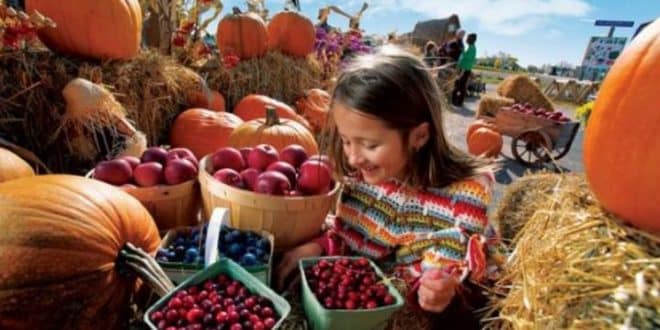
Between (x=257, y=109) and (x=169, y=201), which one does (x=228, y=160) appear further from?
(x=257, y=109)

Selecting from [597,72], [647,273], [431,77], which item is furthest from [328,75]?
[597,72]

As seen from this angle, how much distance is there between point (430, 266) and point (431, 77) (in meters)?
0.61

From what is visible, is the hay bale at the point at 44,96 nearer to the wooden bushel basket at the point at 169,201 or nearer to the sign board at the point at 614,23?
the wooden bushel basket at the point at 169,201

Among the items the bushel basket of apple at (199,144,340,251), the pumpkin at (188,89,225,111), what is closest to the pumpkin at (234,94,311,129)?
the pumpkin at (188,89,225,111)

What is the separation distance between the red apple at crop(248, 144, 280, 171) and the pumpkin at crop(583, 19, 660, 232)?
1036mm

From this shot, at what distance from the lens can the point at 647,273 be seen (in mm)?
657

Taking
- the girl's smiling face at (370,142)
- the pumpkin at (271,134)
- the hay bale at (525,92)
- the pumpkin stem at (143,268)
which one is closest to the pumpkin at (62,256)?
the pumpkin stem at (143,268)

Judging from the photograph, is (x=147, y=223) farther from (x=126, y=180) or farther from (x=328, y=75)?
(x=328, y=75)

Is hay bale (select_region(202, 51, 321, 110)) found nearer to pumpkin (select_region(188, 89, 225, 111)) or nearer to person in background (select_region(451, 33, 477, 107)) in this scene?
pumpkin (select_region(188, 89, 225, 111))

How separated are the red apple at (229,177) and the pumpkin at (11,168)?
709 mm

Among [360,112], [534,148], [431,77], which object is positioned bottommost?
[534,148]

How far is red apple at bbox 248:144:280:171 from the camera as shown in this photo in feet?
5.06

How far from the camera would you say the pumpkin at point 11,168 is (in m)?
1.43

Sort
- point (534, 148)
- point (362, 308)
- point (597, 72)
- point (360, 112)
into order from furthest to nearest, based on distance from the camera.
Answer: point (597, 72) < point (534, 148) < point (360, 112) < point (362, 308)
